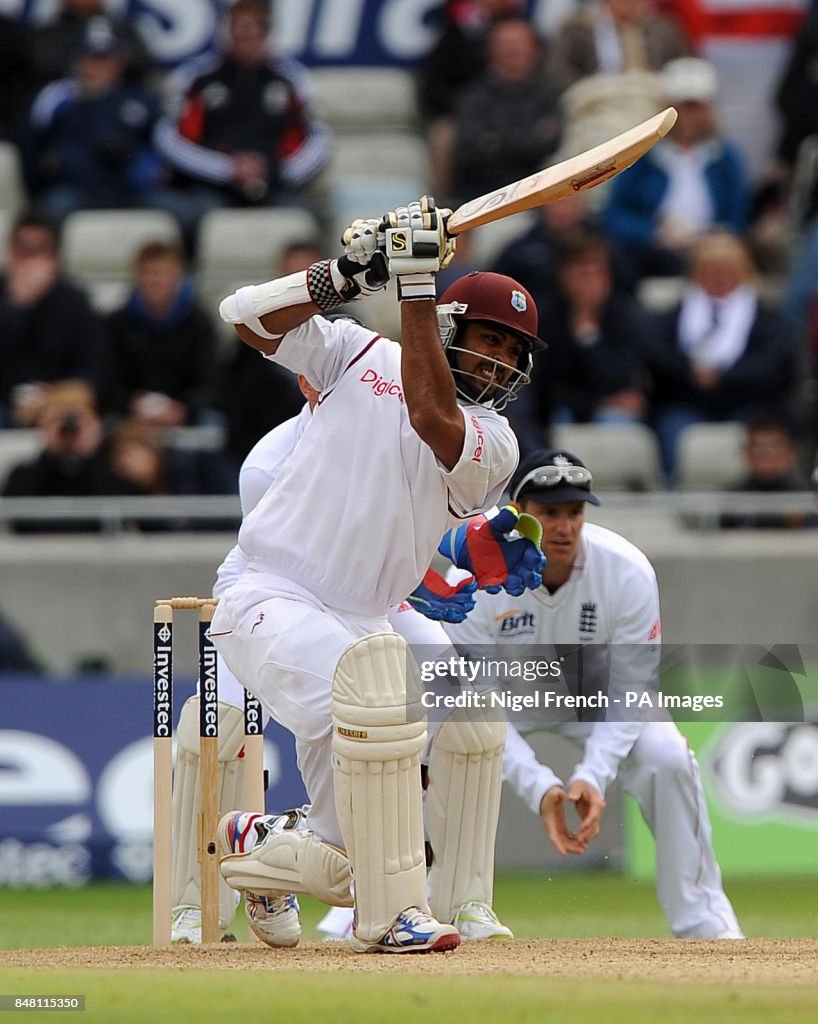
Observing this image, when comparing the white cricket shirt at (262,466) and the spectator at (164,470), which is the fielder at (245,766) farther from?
the spectator at (164,470)

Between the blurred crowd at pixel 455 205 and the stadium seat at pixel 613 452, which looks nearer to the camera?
the stadium seat at pixel 613 452

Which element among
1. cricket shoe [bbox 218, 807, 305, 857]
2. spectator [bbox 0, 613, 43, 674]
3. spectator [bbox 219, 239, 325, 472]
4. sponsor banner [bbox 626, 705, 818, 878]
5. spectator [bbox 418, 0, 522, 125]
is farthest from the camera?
spectator [bbox 418, 0, 522, 125]

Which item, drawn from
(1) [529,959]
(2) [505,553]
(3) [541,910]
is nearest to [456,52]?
(3) [541,910]

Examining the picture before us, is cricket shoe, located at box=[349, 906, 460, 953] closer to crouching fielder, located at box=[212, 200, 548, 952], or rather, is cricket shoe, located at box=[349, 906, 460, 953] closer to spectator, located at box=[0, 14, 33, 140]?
crouching fielder, located at box=[212, 200, 548, 952]

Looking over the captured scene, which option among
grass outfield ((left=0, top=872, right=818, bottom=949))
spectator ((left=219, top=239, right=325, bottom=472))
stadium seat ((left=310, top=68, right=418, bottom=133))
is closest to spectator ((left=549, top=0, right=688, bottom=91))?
stadium seat ((left=310, top=68, right=418, bottom=133))

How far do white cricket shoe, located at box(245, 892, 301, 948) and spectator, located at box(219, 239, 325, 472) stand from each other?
4.85 meters

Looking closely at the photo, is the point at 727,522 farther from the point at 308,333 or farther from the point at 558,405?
the point at 308,333

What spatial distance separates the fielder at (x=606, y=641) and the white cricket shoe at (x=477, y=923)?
625mm

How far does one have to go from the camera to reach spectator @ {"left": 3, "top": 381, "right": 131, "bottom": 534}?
10.8 meters

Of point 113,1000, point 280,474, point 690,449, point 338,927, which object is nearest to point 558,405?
point 690,449

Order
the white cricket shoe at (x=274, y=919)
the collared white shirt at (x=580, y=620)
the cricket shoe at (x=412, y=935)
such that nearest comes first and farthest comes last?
the cricket shoe at (x=412, y=935) → the white cricket shoe at (x=274, y=919) → the collared white shirt at (x=580, y=620)

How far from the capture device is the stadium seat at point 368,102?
45.7 ft

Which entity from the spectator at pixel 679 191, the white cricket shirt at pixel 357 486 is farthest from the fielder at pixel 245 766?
the spectator at pixel 679 191

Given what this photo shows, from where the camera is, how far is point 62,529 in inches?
431
